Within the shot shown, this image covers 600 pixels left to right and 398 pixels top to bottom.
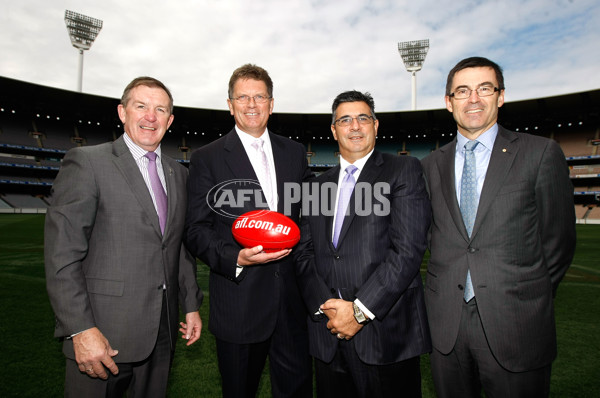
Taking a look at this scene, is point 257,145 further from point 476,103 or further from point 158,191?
point 476,103

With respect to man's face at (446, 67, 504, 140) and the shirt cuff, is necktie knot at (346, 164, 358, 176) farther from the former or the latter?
the shirt cuff

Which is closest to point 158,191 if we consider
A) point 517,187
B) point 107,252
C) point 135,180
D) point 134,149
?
point 135,180

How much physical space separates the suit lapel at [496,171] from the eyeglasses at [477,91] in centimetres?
28

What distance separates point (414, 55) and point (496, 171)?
38.3 metres

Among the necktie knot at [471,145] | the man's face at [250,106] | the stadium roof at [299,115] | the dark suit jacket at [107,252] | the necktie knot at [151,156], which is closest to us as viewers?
the dark suit jacket at [107,252]

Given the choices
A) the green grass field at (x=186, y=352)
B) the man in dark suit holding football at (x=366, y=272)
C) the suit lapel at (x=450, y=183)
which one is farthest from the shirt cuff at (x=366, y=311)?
the green grass field at (x=186, y=352)

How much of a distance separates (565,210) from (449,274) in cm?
71

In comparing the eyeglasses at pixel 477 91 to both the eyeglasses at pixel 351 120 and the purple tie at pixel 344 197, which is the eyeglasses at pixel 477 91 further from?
the purple tie at pixel 344 197

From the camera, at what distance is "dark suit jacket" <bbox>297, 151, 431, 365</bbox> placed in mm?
1847

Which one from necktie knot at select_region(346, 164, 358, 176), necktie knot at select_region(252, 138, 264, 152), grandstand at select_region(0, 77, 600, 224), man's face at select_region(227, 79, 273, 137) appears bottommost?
necktie knot at select_region(346, 164, 358, 176)

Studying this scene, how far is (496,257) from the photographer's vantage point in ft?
6.02

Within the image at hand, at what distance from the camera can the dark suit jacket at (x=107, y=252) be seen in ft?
5.49

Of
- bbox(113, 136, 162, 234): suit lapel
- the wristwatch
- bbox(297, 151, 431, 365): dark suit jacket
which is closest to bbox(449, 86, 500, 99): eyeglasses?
bbox(297, 151, 431, 365): dark suit jacket

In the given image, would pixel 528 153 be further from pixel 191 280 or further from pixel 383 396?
pixel 191 280
